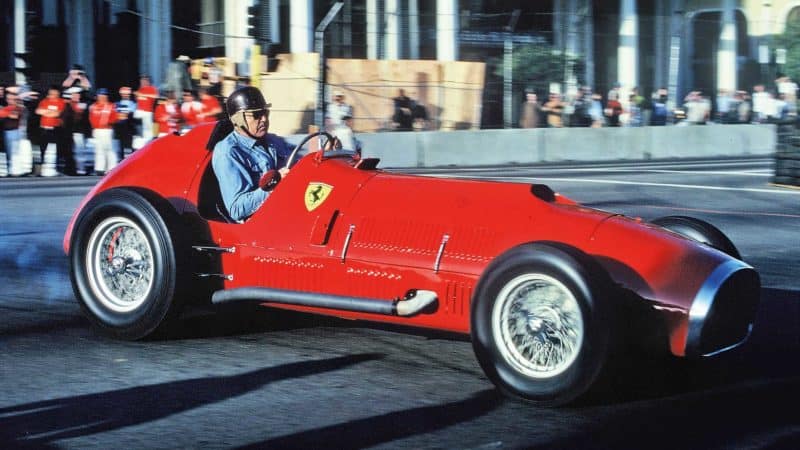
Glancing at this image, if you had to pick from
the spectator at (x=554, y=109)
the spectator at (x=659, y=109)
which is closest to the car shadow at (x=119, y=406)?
the spectator at (x=554, y=109)

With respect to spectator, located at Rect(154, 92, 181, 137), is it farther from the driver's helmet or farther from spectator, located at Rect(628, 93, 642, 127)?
the driver's helmet

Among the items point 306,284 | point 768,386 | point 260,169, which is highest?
point 260,169

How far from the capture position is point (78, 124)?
20938 mm

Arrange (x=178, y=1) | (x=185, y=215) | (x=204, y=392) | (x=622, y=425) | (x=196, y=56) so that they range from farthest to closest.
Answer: (x=178, y=1) → (x=196, y=56) → (x=185, y=215) → (x=204, y=392) → (x=622, y=425)

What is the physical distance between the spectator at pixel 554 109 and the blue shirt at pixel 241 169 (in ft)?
61.9

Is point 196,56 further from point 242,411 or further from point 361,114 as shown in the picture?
point 242,411

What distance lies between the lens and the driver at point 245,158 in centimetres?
663

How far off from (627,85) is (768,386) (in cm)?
2261

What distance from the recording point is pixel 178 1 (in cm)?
3344

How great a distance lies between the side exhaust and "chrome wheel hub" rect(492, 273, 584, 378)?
0.49 m

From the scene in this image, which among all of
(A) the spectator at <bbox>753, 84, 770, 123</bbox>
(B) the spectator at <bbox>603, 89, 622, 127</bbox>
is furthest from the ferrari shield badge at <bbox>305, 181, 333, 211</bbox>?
(A) the spectator at <bbox>753, 84, 770, 123</bbox>

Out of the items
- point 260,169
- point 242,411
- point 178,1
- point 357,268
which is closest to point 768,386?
point 357,268

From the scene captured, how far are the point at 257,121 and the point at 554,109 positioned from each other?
19299 mm

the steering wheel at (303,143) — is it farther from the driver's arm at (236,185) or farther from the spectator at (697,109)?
the spectator at (697,109)
